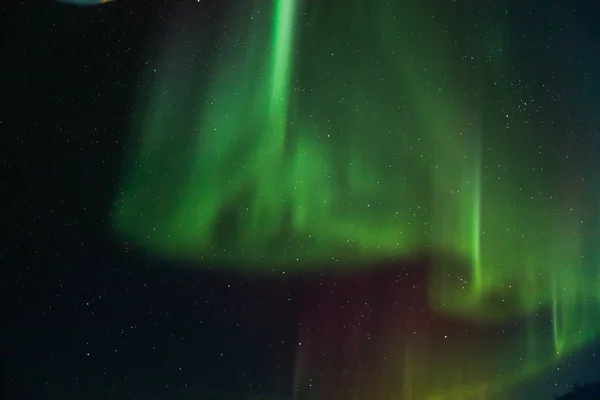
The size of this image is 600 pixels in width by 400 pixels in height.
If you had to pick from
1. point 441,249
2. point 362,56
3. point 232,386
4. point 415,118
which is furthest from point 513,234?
point 232,386

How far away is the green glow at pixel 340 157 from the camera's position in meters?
1.05

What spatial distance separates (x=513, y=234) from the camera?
110 centimetres

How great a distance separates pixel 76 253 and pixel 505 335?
0.86 metres

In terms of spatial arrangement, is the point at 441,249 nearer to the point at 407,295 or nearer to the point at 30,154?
the point at 407,295

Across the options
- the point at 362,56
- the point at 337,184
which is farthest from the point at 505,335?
the point at 362,56

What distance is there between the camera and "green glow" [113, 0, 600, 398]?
1.05 m

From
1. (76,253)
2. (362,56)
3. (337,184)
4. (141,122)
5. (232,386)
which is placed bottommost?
(232,386)

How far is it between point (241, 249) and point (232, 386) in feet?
0.85

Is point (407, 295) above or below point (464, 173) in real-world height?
below

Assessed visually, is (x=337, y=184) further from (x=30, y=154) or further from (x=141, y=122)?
(x=30, y=154)

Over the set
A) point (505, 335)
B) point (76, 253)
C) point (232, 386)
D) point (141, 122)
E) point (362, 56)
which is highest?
point (362, 56)

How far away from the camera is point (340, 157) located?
41.8 inches

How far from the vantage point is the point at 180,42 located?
1066mm

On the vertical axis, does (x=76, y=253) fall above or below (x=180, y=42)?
below
